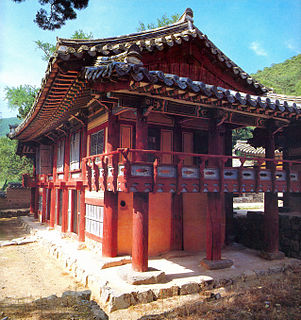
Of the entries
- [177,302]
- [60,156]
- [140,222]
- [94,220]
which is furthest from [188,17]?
[177,302]

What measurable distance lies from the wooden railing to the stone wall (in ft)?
7.62

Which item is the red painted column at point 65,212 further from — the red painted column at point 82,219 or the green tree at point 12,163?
the green tree at point 12,163

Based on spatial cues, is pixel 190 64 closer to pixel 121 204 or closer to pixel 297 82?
pixel 121 204

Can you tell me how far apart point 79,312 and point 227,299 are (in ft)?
12.3

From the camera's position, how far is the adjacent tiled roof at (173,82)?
6.32m

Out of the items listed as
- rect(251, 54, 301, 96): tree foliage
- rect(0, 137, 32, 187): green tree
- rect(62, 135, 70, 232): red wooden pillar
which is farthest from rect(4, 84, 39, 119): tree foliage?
rect(251, 54, 301, 96): tree foliage

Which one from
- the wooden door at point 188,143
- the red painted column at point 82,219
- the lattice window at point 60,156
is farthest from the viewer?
the lattice window at point 60,156

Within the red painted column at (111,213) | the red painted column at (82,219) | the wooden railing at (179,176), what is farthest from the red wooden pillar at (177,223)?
the red painted column at (82,219)

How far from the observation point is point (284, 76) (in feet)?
202

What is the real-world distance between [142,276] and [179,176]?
3.09m

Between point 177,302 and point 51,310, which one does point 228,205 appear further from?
point 51,310

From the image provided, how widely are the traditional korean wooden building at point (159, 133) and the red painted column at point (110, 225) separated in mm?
37

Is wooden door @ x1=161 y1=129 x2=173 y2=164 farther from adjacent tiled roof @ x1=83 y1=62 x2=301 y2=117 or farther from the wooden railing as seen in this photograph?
adjacent tiled roof @ x1=83 y1=62 x2=301 y2=117

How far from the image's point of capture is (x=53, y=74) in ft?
24.0
